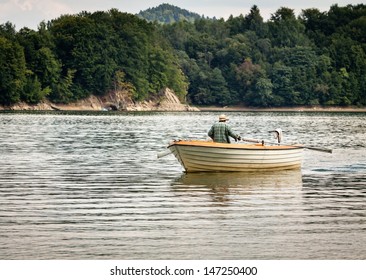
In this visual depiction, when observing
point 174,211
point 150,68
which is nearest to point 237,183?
point 174,211

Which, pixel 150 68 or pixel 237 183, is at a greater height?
pixel 150 68

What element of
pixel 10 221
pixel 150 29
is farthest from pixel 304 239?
pixel 150 29

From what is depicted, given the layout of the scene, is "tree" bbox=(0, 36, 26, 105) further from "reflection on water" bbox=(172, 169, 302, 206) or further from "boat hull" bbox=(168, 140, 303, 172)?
"boat hull" bbox=(168, 140, 303, 172)

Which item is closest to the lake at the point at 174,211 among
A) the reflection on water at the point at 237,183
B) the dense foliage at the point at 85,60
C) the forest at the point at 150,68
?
the reflection on water at the point at 237,183

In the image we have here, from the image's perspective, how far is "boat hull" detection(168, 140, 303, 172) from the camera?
32000 mm

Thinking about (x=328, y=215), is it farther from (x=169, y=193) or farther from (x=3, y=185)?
(x=3, y=185)

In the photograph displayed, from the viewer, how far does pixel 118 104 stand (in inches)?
6550

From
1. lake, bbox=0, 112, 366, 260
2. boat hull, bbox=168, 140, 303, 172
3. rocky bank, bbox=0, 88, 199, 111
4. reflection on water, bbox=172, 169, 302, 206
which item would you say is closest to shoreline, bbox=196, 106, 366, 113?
rocky bank, bbox=0, 88, 199, 111

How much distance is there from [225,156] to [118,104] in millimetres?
134741

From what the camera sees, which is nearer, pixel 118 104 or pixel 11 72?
pixel 11 72

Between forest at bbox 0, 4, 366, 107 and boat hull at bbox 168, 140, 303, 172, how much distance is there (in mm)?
113928

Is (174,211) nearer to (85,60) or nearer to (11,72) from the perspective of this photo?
(11,72)

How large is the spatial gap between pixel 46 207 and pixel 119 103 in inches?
5614

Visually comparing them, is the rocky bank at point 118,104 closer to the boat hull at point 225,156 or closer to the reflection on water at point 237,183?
the boat hull at point 225,156
